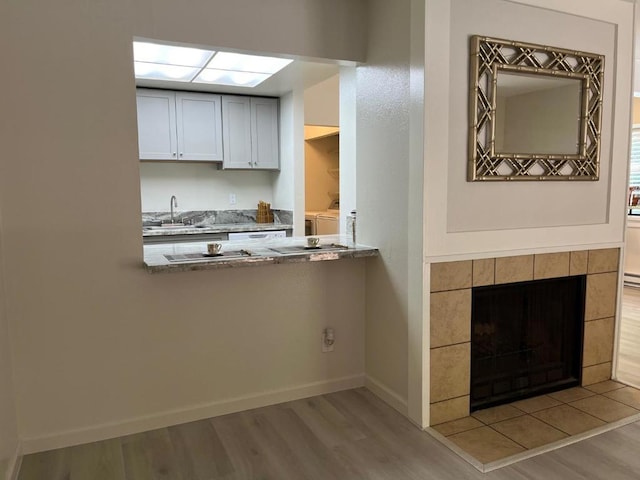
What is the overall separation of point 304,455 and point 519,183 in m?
1.79

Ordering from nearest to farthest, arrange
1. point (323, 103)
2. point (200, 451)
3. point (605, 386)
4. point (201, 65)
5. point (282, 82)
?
point (200, 451), point (605, 386), point (201, 65), point (282, 82), point (323, 103)

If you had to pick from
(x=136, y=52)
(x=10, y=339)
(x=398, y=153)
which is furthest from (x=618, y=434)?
(x=136, y=52)

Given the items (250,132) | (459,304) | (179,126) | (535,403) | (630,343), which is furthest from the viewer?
(250,132)

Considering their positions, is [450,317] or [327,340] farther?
[327,340]

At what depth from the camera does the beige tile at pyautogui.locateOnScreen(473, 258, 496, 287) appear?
265 centimetres

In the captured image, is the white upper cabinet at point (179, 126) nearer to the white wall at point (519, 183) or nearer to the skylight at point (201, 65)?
the skylight at point (201, 65)

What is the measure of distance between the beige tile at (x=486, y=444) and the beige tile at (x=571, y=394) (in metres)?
0.64

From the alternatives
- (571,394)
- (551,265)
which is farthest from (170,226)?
(571,394)

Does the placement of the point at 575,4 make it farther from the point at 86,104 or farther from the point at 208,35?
the point at 86,104

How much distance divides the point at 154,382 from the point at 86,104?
4.63 ft

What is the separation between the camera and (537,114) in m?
2.71

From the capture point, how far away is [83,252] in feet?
7.80

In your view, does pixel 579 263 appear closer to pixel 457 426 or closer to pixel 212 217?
pixel 457 426

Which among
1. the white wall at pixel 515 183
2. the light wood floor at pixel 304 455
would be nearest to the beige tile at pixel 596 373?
the light wood floor at pixel 304 455
